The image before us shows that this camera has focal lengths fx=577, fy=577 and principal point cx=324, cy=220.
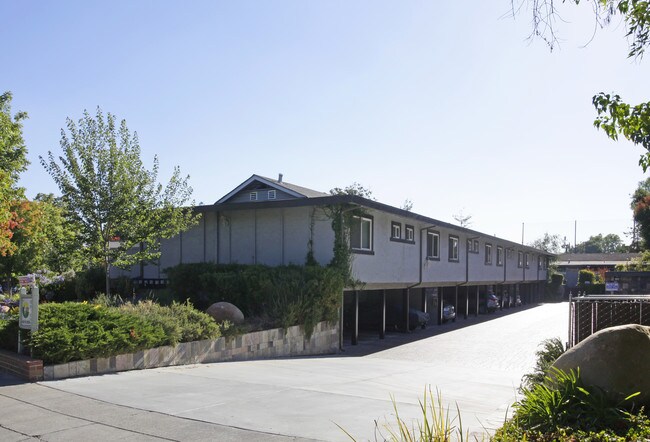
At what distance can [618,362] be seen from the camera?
604 cm

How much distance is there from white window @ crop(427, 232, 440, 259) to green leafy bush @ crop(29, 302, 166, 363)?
16973mm

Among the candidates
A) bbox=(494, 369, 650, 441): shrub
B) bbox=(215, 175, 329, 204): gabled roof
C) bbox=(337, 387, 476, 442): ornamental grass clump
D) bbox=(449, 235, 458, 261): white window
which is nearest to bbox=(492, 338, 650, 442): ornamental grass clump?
bbox=(494, 369, 650, 441): shrub

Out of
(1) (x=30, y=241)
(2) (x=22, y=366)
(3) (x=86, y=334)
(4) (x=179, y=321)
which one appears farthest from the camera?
(1) (x=30, y=241)

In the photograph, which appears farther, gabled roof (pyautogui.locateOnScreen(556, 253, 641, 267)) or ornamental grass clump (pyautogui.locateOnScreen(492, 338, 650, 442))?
gabled roof (pyautogui.locateOnScreen(556, 253, 641, 267))

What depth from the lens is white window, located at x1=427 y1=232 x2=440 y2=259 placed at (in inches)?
1039

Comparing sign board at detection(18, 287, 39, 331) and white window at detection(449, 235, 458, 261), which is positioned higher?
white window at detection(449, 235, 458, 261)

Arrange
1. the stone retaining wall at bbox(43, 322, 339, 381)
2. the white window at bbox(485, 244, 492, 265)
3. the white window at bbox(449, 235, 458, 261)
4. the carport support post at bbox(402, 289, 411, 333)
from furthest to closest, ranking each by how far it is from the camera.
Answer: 1. the white window at bbox(485, 244, 492, 265)
2. the white window at bbox(449, 235, 458, 261)
3. the carport support post at bbox(402, 289, 411, 333)
4. the stone retaining wall at bbox(43, 322, 339, 381)

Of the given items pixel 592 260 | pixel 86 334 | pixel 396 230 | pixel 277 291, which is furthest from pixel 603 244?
pixel 86 334

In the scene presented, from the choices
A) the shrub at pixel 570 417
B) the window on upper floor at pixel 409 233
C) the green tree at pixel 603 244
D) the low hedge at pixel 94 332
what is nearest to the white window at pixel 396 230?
the window on upper floor at pixel 409 233

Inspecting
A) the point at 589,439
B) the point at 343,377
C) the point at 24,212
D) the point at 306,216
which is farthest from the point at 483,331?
the point at 589,439

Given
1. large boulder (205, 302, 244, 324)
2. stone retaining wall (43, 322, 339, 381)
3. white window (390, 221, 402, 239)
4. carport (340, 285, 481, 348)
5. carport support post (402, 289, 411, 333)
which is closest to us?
stone retaining wall (43, 322, 339, 381)

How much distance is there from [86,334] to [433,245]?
19.4 meters

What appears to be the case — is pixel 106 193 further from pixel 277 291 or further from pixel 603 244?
pixel 603 244

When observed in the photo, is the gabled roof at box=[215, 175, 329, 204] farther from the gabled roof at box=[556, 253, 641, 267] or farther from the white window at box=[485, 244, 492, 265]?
the gabled roof at box=[556, 253, 641, 267]
